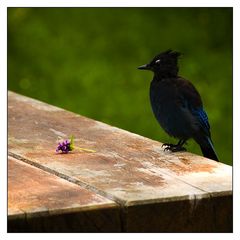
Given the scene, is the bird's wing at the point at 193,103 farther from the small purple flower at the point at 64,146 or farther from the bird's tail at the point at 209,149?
the small purple flower at the point at 64,146

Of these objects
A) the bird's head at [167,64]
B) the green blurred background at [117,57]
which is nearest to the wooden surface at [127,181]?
the bird's head at [167,64]

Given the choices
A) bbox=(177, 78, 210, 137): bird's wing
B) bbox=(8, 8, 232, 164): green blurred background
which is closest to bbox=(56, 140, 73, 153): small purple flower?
bbox=(177, 78, 210, 137): bird's wing

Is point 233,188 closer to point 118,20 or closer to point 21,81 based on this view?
point 21,81

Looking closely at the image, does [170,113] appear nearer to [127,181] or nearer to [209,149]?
[209,149]

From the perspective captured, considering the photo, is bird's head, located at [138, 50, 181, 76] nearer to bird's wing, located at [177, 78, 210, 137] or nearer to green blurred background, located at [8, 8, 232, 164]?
bird's wing, located at [177, 78, 210, 137]

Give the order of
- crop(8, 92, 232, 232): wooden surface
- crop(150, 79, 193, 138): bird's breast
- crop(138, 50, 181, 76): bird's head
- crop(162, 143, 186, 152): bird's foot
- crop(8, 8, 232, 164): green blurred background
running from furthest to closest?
crop(8, 8, 232, 164): green blurred background → crop(138, 50, 181, 76): bird's head → crop(150, 79, 193, 138): bird's breast → crop(162, 143, 186, 152): bird's foot → crop(8, 92, 232, 232): wooden surface

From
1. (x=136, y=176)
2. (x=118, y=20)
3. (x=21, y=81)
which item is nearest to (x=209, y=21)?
(x=118, y=20)
